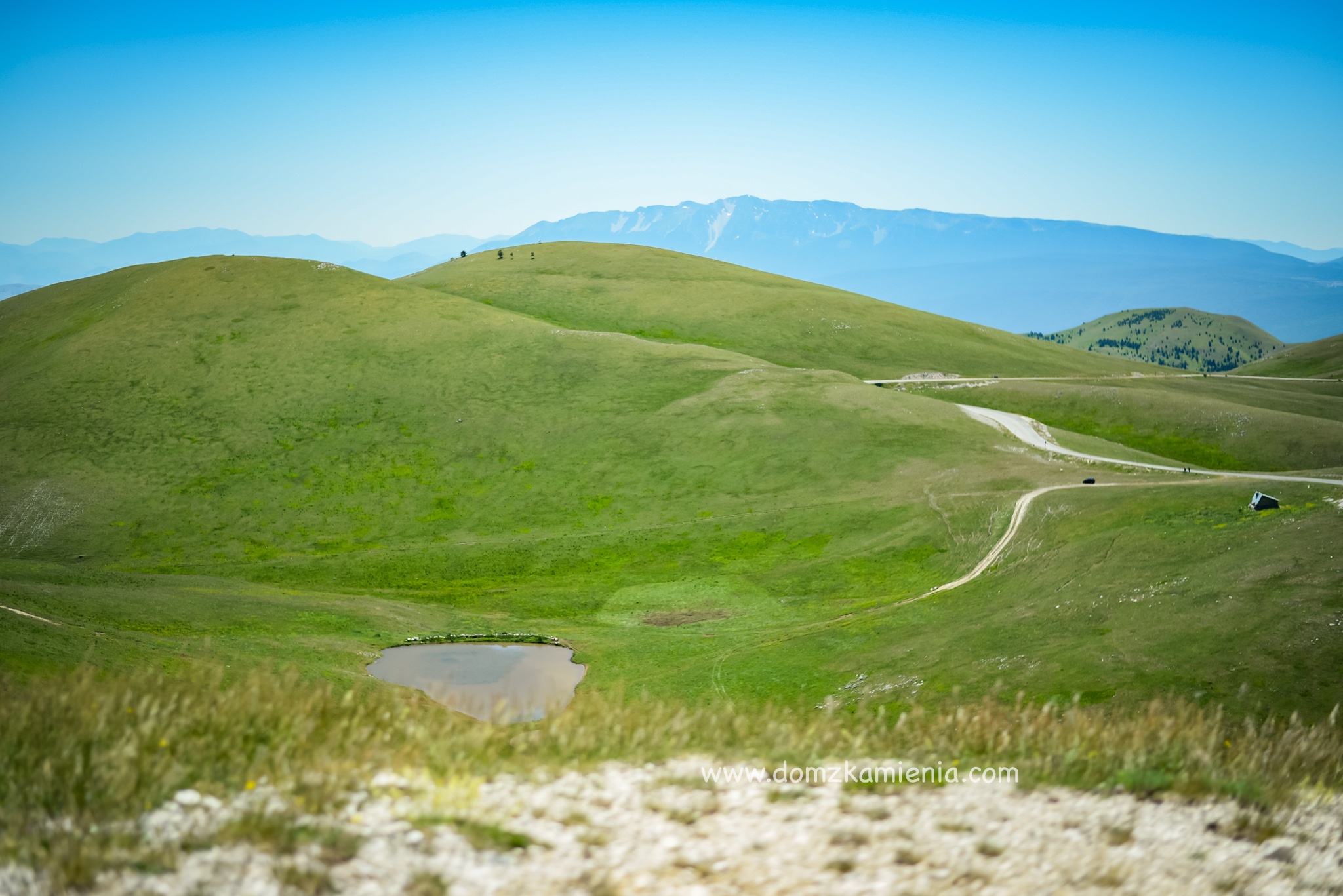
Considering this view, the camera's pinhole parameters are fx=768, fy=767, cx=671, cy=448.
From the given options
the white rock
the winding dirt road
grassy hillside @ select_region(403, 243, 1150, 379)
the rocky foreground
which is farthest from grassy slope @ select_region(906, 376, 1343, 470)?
the white rock

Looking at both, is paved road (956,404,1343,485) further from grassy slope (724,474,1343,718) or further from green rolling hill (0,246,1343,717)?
grassy slope (724,474,1343,718)

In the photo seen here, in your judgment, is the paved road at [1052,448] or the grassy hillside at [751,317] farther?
the grassy hillside at [751,317]

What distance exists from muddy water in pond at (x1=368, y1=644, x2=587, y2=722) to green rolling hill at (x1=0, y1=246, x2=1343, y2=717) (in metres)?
1.86

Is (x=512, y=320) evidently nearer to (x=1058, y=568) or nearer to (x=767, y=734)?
(x=1058, y=568)

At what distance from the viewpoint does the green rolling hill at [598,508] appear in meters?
35.3

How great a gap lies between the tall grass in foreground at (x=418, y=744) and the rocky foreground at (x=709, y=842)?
11.9 inches

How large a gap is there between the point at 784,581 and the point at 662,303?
97070mm

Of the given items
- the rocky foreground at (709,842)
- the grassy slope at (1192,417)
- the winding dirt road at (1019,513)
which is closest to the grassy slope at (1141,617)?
the winding dirt road at (1019,513)

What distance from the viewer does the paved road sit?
52281mm

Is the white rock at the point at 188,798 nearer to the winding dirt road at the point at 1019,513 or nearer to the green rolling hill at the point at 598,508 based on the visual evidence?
the green rolling hill at the point at 598,508

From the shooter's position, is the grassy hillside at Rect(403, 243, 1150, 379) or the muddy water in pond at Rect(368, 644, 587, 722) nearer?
the muddy water in pond at Rect(368, 644, 587, 722)

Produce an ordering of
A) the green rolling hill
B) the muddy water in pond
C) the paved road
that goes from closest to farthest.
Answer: the green rolling hill < the muddy water in pond < the paved road

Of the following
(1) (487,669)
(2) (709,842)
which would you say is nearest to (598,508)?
(1) (487,669)

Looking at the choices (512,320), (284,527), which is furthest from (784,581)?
(512,320)
